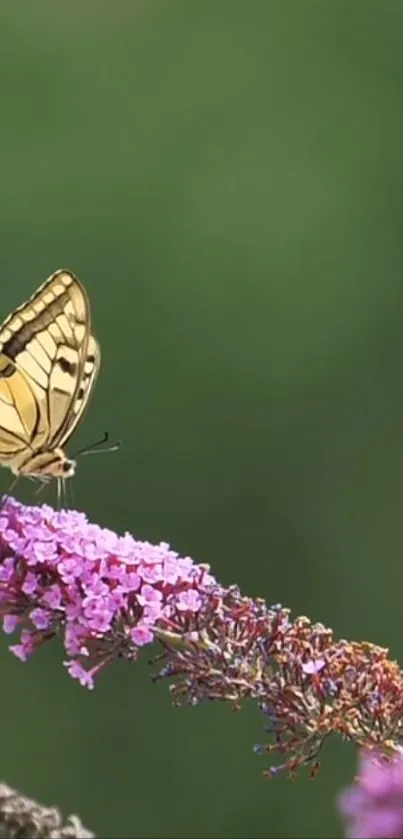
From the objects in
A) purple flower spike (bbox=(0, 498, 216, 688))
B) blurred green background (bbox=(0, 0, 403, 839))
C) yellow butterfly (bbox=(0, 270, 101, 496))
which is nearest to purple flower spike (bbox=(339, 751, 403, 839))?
purple flower spike (bbox=(0, 498, 216, 688))

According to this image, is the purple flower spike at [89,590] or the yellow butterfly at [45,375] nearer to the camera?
the purple flower spike at [89,590]

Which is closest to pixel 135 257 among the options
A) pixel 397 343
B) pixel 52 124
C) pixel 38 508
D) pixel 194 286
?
pixel 194 286

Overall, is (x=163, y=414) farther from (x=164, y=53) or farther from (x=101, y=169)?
(x=164, y=53)

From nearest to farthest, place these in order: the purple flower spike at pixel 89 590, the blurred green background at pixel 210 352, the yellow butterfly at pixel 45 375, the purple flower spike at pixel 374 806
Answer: the purple flower spike at pixel 374 806, the purple flower spike at pixel 89 590, the yellow butterfly at pixel 45 375, the blurred green background at pixel 210 352

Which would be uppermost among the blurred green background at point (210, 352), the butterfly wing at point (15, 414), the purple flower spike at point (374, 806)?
the blurred green background at point (210, 352)

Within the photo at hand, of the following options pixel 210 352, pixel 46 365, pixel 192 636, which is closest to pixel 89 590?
pixel 192 636

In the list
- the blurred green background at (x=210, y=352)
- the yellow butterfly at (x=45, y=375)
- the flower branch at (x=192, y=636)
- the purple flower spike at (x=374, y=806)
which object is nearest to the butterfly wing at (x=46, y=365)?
the yellow butterfly at (x=45, y=375)

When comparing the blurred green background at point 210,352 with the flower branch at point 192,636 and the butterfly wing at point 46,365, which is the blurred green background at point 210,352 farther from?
the flower branch at point 192,636

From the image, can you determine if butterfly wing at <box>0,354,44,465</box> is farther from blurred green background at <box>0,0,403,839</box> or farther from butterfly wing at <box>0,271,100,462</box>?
blurred green background at <box>0,0,403,839</box>

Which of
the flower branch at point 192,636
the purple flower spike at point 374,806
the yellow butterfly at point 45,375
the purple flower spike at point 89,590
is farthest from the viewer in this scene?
the yellow butterfly at point 45,375
